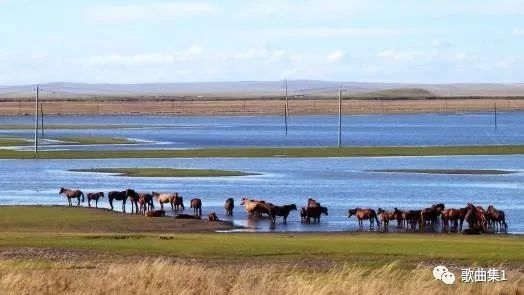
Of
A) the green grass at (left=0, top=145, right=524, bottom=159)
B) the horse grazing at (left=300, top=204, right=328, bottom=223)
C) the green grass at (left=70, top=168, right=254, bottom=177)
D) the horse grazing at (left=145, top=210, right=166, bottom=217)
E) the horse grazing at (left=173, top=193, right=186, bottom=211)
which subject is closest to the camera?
the horse grazing at (left=300, top=204, right=328, bottom=223)

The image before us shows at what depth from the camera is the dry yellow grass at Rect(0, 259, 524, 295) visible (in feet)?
50.5

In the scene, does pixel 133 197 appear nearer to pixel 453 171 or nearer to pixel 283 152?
pixel 453 171

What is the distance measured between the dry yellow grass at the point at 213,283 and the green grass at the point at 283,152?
50.1 m

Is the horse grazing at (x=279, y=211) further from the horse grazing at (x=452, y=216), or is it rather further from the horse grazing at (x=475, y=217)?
the horse grazing at (x=475, y=217)

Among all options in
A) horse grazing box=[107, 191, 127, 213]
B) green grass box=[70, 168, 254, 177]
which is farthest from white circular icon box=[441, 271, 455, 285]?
green grass box=[70, 168, 254, 177]

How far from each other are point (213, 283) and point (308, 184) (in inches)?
1263

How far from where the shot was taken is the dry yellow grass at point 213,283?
50.5 ft

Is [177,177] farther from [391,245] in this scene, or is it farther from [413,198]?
[391,245]

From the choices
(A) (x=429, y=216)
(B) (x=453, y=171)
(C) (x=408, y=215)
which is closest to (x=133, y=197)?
(C) (x=408, y=215)

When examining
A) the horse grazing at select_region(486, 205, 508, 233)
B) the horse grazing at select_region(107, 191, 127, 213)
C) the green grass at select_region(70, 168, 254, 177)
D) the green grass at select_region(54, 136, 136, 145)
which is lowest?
the horse grazing at select_region(486, 205, 508, 233)

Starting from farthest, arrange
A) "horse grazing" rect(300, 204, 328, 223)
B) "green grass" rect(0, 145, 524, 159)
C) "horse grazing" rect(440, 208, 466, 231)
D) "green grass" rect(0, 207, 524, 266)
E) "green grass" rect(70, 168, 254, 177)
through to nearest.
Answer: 1. "green grass" rect(0, 145, 524, 159)
2. "green grass" rect(70, 168, 254, 177)
3. "horse grazing" rect(300, 204, 328, 223)
4. "horse grazing" rect(440, 208, 466, 231)
5. "green grass" rect(0, 207, 524, 266)

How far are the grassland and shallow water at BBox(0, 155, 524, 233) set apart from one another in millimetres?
Answer: 5434

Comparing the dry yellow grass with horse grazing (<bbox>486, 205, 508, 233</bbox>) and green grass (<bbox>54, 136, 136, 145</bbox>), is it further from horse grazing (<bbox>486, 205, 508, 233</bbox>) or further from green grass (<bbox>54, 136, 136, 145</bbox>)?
green grass (<bbox>54, 136, 136, 145</bbox>)

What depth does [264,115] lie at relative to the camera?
186 meters
